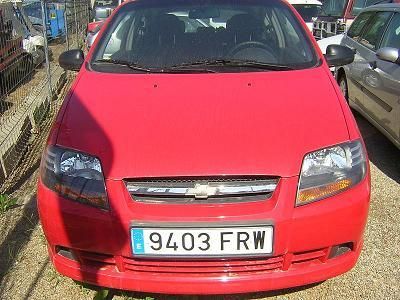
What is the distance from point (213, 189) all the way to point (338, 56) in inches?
73.7

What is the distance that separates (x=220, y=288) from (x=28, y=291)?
3.80ft

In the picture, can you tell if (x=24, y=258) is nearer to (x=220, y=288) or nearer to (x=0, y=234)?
(x=0, y=234)

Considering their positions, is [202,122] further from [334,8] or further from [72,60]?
[334,8]

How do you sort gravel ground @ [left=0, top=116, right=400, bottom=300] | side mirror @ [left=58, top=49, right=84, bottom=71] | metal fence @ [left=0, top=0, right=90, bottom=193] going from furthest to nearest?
metal fence @ [left=0, top=0, right=90, bottom=193] → side mirror @ [left=58, top=49, right=84, bottom=71] → gravel ground @ [left=0, top=116, right=400, bottom=300]

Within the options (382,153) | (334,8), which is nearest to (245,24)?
(382,153)

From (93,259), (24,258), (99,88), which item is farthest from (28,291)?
(99,88)

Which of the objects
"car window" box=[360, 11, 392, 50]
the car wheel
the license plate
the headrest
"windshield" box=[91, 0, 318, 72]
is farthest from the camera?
the car wheel

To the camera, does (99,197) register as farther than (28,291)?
No

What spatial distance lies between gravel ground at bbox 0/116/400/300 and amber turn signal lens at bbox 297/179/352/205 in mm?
706

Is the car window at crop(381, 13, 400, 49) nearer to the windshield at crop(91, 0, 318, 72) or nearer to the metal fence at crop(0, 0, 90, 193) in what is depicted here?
the windshield at crop(91, 0, 318, 72)

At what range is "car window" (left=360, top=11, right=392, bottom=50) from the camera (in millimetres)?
4770

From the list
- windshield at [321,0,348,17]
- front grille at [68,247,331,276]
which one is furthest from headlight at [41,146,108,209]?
windshield at [321,0,348,17]

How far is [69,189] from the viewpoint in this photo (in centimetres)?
217

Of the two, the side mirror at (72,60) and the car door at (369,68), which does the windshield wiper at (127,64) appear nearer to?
the side mirror at (72,60)
